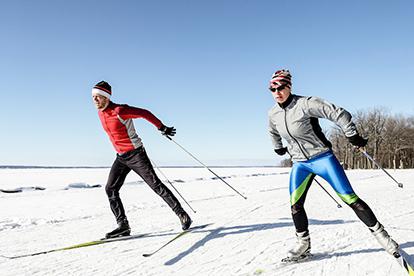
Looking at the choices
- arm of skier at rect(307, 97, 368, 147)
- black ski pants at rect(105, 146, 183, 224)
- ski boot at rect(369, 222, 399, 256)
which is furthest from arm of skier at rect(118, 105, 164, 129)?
ski boot at rect(369, 222, 399, 256)

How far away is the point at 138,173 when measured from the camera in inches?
175

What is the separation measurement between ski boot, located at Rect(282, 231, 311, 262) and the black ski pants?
1.79m

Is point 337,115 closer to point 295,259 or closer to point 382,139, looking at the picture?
point 295,259

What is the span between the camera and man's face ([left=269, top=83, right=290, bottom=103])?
3252 millimetres

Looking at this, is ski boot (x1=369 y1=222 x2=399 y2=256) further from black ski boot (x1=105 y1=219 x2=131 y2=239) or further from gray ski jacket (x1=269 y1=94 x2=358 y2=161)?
black ski boot (x1=105 y1=219 x2=131 y2=239)

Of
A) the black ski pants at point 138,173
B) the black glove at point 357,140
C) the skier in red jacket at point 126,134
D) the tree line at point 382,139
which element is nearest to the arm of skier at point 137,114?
the skier in red jacket at point 126,134

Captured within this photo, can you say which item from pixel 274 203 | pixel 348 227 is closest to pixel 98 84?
pixel 348 227

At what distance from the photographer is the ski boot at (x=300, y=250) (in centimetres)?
325

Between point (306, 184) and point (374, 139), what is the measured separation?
60938mm

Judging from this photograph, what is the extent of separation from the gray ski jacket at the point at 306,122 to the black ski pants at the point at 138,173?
6.42ft

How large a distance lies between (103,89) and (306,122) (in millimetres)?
2821

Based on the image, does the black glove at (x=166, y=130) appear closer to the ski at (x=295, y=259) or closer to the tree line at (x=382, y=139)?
the ski at (x=295, y=259)

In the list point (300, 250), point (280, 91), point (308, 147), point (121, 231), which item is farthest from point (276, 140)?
point (121, 231)

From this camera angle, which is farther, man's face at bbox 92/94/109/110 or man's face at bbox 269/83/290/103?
man's face at bbox 92/94/109/110
